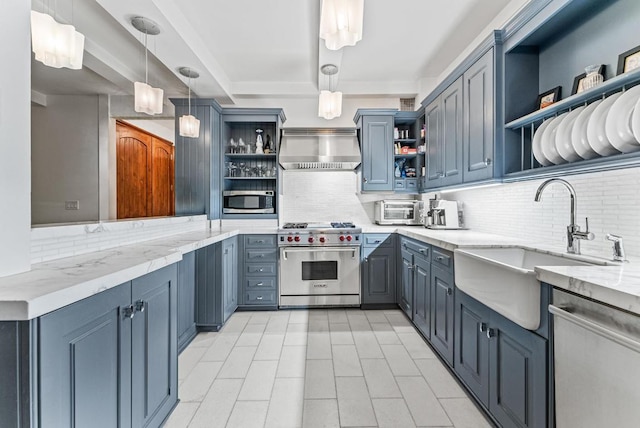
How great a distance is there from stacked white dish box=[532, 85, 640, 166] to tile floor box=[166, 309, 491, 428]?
1556mm

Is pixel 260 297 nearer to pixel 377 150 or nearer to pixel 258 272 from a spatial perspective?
pixel 258 272

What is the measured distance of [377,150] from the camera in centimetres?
388

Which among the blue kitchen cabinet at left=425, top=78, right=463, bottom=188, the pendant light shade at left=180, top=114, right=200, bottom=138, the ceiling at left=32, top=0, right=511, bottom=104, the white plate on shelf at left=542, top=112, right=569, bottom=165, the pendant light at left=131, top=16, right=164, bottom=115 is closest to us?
the white plate on shelf at left=542, top=112, right=569, bottom=165

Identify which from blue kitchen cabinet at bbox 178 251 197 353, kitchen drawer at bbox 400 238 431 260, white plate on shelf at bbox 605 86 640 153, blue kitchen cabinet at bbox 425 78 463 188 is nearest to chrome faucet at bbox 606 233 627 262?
white plate on shelf at bbox 605 86 640 153

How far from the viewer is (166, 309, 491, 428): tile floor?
1741mm

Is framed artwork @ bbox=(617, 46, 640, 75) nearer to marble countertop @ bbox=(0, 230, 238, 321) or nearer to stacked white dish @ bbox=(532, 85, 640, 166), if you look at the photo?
stacked white dish @ bbox=(532, 85, 640, 166)

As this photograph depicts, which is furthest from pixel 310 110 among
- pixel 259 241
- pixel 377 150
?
pixel 259 241

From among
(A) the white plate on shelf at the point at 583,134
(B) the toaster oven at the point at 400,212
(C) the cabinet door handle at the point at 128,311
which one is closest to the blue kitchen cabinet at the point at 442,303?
(A) the white plate on shelf at the point at 583,134

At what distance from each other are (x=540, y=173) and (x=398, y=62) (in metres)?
2.24

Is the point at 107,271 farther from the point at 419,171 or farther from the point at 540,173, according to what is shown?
the point at 419,171

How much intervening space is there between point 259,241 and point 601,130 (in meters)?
3.05

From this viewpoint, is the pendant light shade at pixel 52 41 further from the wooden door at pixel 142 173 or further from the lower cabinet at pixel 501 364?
the wooden door at pixel 142 173

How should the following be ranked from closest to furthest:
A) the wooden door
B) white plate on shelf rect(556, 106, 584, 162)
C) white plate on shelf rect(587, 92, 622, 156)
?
white plate on shelf rect(587, 92, 622, 156), white plate on shelf rect(556, 106, 584, 162), the wooden door

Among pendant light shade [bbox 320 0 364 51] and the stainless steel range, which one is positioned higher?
pendant light shade [bbox 320 0 364 51]
